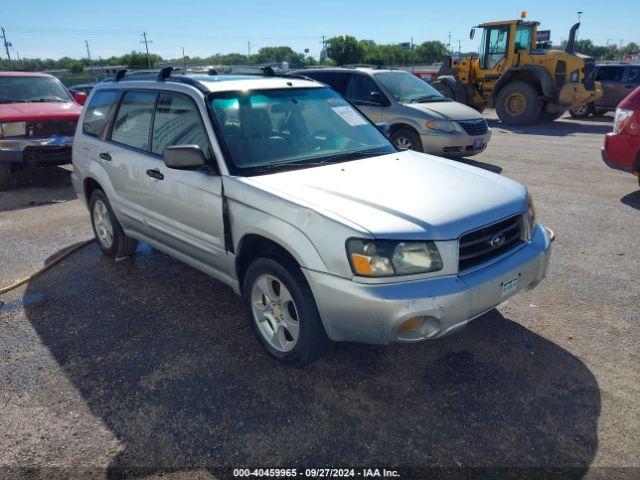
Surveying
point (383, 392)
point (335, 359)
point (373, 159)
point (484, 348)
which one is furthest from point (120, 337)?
point (484, 348)

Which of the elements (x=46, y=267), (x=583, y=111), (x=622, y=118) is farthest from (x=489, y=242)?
(x=583, y=111)

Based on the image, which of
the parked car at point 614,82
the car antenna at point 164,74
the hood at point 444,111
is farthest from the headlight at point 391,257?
the parked car at point 614,82

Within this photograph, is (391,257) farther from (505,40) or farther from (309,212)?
(505,40)

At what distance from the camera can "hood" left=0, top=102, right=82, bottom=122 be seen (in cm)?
794

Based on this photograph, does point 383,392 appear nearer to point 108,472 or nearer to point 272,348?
point 272,348

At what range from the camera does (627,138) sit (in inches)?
251

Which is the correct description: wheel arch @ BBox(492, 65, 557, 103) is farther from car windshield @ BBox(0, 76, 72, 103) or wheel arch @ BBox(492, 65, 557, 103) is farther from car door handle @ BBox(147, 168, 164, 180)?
car door handle @ BBox(147, 168, 164, 180)

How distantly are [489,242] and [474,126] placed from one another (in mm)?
6587

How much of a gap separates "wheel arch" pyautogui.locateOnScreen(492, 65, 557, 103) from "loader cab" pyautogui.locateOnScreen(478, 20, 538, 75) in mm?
390

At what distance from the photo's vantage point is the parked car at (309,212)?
2654 mm

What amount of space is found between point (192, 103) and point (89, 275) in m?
2.18

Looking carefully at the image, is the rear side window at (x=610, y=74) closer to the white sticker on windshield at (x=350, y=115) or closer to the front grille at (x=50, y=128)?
the white sticker on windshield at (x=350, y=115)

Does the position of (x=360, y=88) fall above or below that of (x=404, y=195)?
above

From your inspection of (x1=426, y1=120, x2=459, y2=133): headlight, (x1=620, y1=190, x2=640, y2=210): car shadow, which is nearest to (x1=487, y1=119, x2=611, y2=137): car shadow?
(x1=426, y1=120, x2=459, y2=133): headlight
